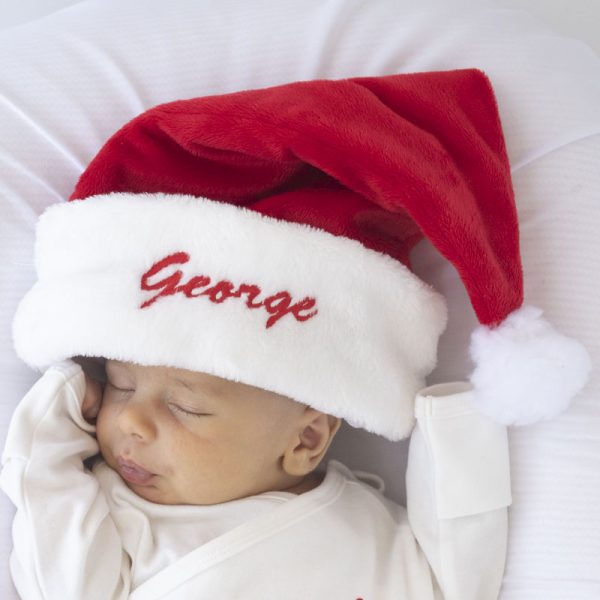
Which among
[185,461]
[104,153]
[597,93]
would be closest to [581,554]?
[185,461]

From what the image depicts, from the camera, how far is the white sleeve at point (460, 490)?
46.6 inches

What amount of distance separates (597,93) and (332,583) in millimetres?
728

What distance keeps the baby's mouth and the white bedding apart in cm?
14

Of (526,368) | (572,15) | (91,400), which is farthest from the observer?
(572,15)

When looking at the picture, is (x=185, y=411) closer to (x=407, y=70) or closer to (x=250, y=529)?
(x=250, y=529)

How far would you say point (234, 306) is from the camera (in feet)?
3.71

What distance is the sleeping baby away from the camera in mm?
1130

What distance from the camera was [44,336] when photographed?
3.87 ft

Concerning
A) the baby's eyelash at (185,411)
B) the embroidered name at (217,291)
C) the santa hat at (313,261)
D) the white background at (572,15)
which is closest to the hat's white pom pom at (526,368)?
the santa hat at (313,261)

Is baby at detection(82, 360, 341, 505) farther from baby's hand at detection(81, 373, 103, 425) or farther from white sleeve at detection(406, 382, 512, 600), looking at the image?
white sleeve at detection(406, 382, 512, 600)

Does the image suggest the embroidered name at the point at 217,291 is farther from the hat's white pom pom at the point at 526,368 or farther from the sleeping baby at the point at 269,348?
the hat's white pom pom at the point at 526,368

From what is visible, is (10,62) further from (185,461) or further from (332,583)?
(332,583)

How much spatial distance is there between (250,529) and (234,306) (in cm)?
27

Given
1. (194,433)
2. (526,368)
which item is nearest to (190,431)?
(194,433)
